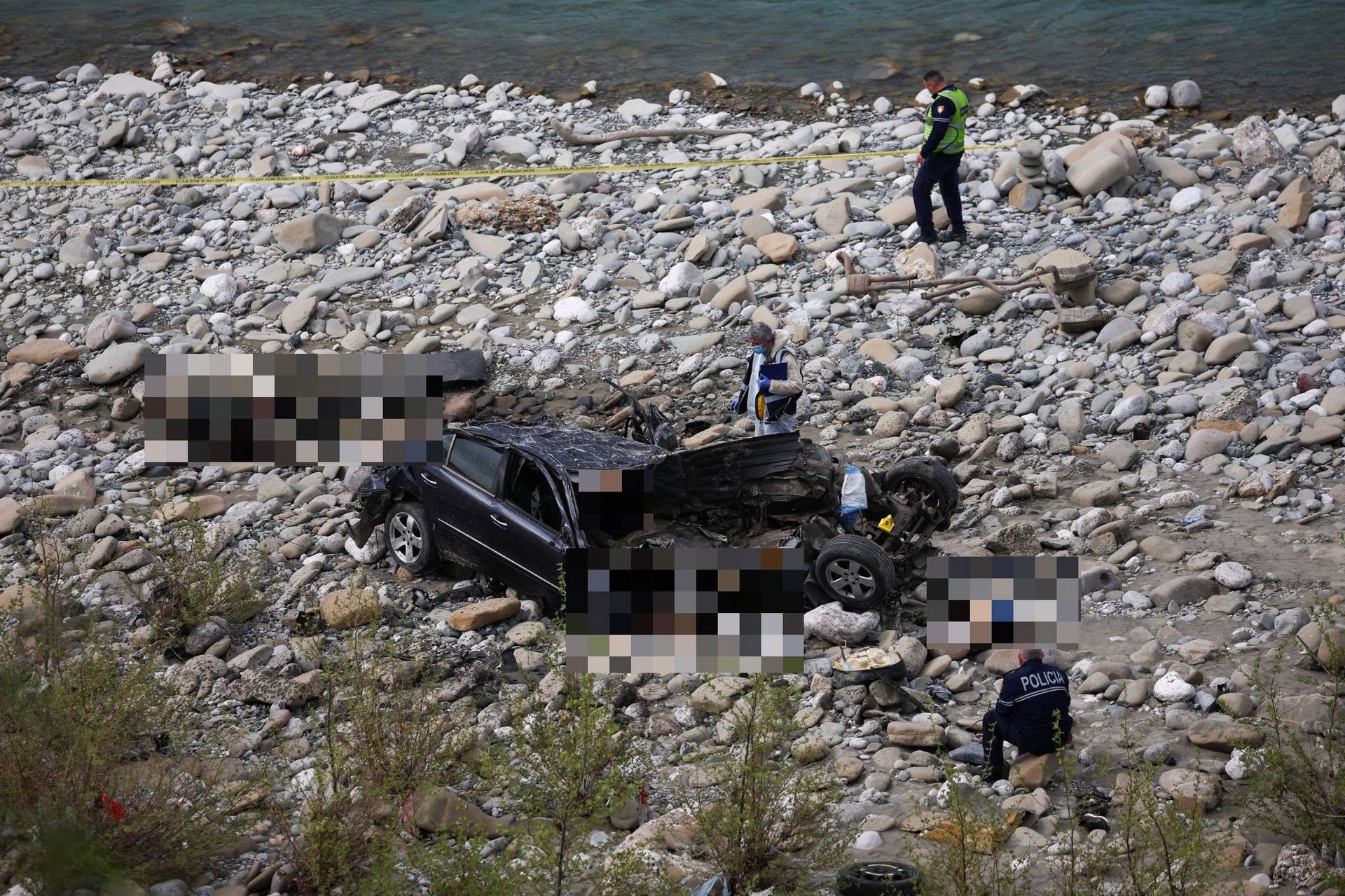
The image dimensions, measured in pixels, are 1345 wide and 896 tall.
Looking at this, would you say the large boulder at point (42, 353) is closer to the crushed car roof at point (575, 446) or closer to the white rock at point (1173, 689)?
the crushed car roof at point (575, 446)

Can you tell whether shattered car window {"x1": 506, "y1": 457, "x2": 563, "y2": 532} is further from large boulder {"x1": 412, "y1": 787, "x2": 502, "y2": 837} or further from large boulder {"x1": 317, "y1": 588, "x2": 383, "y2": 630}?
large boulder {"x1": 412, "y1": 787, "x2": 502, "y2": 837}

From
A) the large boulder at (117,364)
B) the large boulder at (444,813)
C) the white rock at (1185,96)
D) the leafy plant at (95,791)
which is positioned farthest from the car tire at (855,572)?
the white rock at (1185,96)

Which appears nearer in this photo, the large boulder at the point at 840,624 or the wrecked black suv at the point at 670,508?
the large boulder at the point at 840,624

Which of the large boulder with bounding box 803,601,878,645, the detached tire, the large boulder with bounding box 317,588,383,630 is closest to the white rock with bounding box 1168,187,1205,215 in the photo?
the large boulder with bounding box 803,601,878,645

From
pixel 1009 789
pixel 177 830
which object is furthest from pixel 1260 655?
pixel 177 830

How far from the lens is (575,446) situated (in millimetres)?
8344

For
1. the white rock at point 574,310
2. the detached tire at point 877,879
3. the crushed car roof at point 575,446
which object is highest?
the white rock at point 574,310

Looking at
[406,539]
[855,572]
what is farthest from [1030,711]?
[406,539]

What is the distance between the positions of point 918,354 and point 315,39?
1533cm

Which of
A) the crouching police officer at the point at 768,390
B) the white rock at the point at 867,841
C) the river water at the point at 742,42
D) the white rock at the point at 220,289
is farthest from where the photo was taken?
the river water at the point at 742,42

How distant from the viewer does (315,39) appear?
70.9 ft

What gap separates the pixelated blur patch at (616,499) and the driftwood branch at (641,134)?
27.8ft

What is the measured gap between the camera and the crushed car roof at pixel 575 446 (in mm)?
7977

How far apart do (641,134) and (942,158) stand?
15.6 ft
